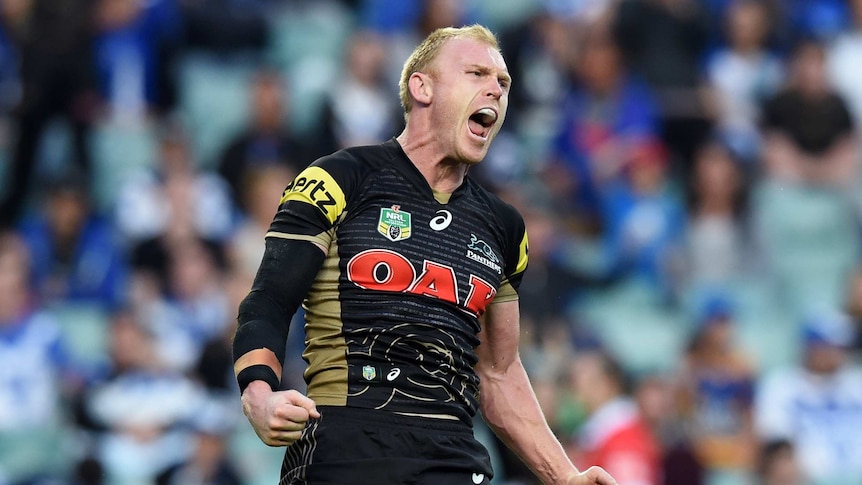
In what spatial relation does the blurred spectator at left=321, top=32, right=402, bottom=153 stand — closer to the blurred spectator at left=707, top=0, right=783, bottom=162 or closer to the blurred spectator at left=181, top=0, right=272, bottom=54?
the blurred spectator at left=181, top=0, right=272, bottom=54

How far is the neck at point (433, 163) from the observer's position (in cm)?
497

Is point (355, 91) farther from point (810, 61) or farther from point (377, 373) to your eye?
point (377, 373)

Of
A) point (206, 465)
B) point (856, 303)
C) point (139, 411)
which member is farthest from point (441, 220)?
point (856, 303)

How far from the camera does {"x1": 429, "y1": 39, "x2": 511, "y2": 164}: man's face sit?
4949 millimetres

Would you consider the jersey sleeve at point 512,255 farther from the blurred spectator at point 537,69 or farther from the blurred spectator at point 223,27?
the blurred spectator at point 223,27

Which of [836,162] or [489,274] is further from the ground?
[836,162]

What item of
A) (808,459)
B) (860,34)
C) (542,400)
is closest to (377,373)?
(542,400)

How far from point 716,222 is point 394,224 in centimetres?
813

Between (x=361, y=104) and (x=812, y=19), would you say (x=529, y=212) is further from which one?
(x=812, y=19)

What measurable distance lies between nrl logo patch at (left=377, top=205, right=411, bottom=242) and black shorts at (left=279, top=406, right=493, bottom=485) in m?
0.58

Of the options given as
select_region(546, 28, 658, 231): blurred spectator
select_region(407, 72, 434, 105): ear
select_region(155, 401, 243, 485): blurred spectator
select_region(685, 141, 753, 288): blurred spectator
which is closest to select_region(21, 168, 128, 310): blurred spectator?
select_region(155, 401, 243, 485): blurred spectator

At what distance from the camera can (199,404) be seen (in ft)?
33.5

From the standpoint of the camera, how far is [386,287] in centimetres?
465

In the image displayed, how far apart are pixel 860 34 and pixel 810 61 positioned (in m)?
0.95
